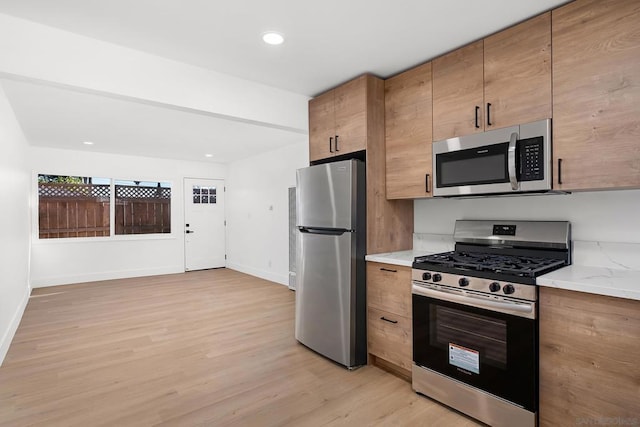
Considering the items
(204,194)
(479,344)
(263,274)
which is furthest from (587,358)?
(204,194)

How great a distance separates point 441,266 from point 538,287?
0.55m

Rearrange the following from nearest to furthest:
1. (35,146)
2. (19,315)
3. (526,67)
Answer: (526,67), (19,315), (35,146)

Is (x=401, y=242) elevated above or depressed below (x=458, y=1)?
below

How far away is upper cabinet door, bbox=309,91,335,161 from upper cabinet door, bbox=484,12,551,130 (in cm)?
135

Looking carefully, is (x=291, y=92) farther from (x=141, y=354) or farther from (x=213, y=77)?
(x=141, y=354)

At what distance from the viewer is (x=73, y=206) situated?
627cm

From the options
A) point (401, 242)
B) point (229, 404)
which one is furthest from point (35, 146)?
point (401, 242)

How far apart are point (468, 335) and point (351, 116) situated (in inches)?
75.9

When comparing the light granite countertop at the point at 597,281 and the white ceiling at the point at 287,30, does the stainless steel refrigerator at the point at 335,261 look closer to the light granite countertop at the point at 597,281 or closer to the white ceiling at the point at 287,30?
the white ceiling at the point at 287,30

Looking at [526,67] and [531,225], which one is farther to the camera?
[531,225]

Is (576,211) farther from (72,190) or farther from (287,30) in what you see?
(72,190)

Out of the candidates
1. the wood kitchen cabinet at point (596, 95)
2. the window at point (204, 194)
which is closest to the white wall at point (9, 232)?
the window at point (204, 194)

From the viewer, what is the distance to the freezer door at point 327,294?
108 inches

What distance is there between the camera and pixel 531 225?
2348mm
